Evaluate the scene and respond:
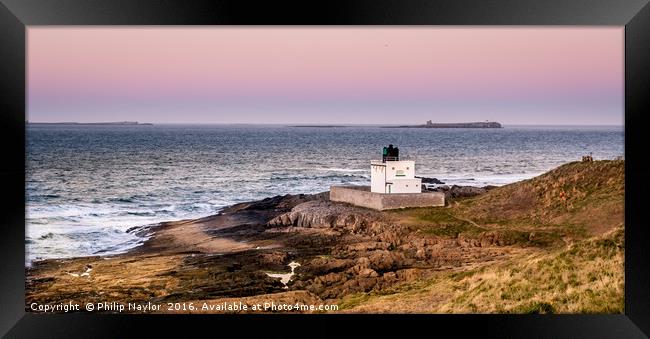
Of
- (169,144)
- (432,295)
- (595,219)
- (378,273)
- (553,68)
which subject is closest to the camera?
(432,295)

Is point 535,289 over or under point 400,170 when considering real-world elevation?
under

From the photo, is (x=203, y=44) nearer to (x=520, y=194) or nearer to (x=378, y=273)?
(x=520, y=194)

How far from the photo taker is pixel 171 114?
139 feet

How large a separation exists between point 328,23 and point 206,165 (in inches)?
1293

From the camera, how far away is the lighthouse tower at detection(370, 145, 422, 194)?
74.1 feet

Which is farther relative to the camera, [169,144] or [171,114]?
[169,144]

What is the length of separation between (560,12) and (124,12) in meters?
4.91

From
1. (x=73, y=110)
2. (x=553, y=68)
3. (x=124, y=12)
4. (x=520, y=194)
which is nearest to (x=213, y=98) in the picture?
(x=73, y=110)

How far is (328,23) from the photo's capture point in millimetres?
9031

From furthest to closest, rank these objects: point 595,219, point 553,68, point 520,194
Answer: point 553,68 < point 520,194 < point 595,219

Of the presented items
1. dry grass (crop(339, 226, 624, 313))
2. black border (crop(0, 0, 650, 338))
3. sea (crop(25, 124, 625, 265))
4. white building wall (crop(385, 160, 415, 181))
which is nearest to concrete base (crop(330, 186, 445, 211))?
white building wall (crop(385, 160, 415, 181))

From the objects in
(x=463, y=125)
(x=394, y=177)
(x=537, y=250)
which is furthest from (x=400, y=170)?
(x=463, y=125)

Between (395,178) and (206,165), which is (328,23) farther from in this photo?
(206,165)

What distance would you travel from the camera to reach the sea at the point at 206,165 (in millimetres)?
26094
